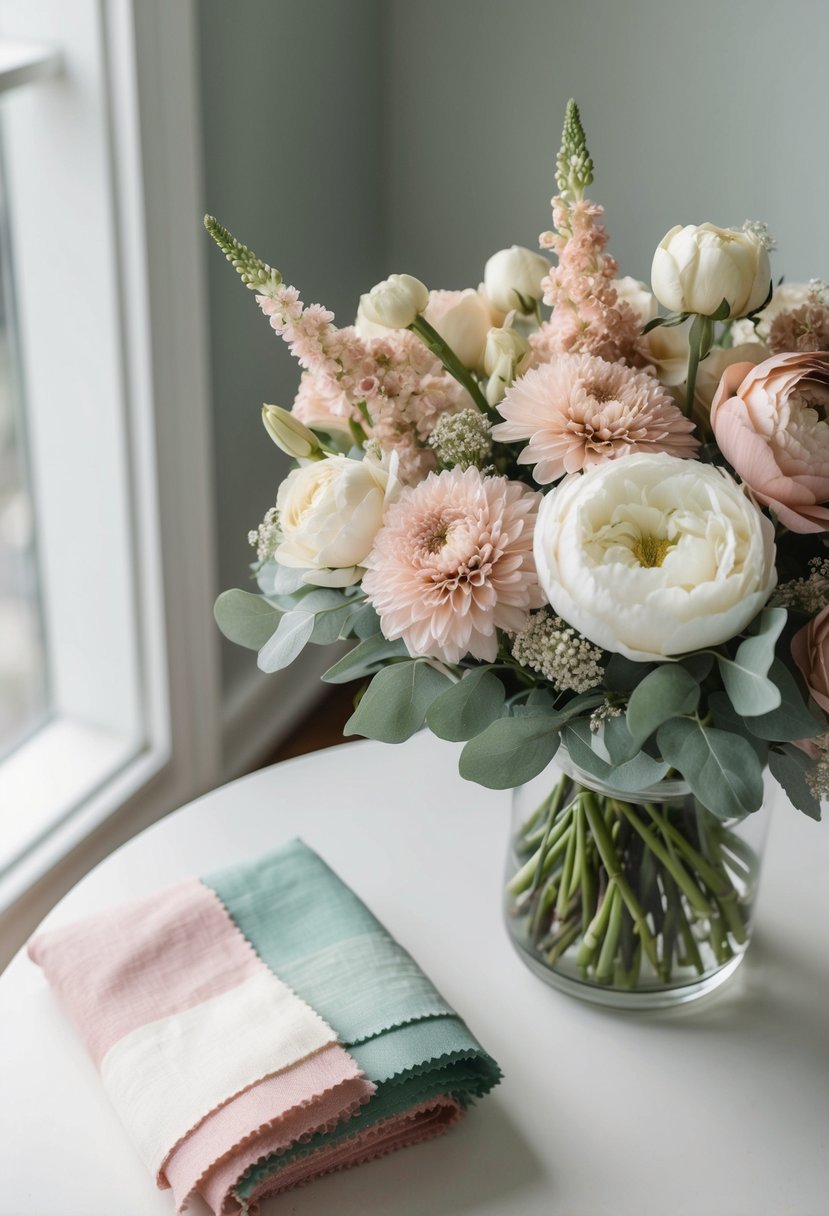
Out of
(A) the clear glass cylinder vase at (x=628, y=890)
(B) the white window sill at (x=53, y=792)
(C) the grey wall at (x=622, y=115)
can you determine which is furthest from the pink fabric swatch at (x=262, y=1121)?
(C) the grey wall at (x=622, y=115)

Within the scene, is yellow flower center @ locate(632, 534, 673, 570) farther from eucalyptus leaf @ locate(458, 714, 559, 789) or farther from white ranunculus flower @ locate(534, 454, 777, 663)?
eucalyptus leaf @ locate(458, 714, 559, 789)

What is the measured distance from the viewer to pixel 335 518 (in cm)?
65

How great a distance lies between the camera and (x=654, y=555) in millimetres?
601

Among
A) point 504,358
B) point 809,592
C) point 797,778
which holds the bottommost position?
point 797,778

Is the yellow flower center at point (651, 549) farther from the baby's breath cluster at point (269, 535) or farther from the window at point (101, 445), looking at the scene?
the window at point (101, 445)

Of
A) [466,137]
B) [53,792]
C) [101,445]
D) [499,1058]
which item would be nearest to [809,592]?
[499,1058]

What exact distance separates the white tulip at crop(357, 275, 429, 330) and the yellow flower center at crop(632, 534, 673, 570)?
0.19m

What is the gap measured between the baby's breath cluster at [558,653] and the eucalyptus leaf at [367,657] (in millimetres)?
102

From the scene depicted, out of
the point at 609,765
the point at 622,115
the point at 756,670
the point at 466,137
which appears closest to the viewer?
the point at 756,670

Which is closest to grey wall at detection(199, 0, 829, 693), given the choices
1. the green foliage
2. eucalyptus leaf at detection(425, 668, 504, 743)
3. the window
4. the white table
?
the window

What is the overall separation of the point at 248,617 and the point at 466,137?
1.27 metres

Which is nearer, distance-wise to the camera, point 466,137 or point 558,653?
point 558,653

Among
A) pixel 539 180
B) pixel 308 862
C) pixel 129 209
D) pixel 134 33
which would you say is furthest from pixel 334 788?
pixel 539 180

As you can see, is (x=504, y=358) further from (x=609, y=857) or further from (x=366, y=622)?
(x=609, y=857)
